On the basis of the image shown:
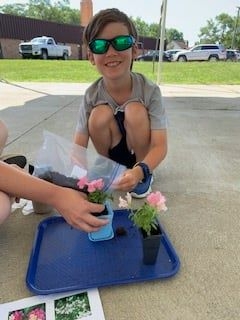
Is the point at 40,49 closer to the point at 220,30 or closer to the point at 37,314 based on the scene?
the point at 37,314

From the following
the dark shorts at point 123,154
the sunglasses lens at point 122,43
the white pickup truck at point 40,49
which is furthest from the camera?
the white pickup truck at point 40,49

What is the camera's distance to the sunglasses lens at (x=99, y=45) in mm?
1254

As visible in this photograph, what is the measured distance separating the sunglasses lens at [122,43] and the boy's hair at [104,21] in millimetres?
59

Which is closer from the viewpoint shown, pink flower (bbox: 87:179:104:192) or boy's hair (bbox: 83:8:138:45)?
pink flower (bbox: 87:179:104:192)

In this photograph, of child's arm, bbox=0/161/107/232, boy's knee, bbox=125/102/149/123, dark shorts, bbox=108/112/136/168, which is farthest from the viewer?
dark shorts, bbox=108/112/136/168

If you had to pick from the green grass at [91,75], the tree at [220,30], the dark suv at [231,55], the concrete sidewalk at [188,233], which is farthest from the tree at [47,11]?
the concrete sidewalk at [188,233]

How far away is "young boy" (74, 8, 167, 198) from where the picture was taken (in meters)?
1.26

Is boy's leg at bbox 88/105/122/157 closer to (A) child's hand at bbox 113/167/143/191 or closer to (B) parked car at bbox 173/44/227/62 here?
(A) child's hand at bbox 113/167/143/191

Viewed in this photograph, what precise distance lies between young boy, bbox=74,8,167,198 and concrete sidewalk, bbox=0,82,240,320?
0.84ft

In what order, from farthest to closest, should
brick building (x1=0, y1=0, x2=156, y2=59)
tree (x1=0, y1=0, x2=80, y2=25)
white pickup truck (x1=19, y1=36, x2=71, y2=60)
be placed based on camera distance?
tree (x1=0, y1=0, x2=80, y2=25), brick building (x1=0, y1=0, x2=156, y2=59), white pickup truck (x1=19, y1=36, x2=71, y2=60)

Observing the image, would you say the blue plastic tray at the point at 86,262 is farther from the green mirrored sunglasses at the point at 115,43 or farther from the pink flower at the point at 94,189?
the green mirrored sunglasses at the point at 115,43

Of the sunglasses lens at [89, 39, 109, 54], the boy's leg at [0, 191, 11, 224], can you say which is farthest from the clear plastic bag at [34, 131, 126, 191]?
the sunglasses lens at [89, 39, 109, 54]

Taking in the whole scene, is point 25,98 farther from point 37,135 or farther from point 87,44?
point 87,44

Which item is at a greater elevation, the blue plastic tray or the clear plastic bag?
the clear plastic bag
